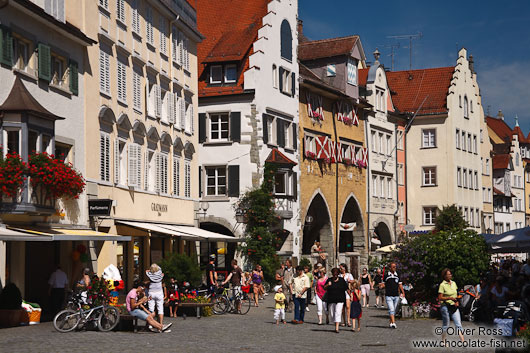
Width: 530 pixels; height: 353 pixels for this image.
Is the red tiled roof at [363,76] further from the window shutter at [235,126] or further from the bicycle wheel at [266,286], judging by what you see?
the bicycle wheel at [266,286]

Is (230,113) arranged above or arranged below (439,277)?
above

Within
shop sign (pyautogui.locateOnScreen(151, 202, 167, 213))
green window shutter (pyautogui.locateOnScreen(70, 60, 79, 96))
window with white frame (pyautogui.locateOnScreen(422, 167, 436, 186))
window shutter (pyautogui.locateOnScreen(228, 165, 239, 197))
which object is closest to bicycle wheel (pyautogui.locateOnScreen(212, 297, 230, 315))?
shop sign (pyautogui.locateOnScreen(151, 202, 167, 213))

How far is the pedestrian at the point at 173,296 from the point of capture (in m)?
27.5

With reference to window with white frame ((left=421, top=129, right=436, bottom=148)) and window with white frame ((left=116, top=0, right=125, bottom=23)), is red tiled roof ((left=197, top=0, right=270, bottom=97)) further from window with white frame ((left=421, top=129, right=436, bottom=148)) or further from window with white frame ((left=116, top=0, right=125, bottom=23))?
window with white frame ((left=421, top=129, right=436, bottom=148))

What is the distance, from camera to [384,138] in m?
63.0

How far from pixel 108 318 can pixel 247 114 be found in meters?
24.5

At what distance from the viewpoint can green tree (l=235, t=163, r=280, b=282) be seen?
144 ft

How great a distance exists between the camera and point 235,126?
45.8 m

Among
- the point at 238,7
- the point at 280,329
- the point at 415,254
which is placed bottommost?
the point at 280,329

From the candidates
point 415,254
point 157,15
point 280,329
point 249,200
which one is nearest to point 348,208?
point 249,200

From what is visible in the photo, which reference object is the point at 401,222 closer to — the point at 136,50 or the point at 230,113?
the point at 230,113

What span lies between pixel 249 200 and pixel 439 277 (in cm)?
1863

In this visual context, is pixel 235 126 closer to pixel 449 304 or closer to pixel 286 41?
pixel 286 41

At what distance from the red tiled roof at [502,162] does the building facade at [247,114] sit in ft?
140
